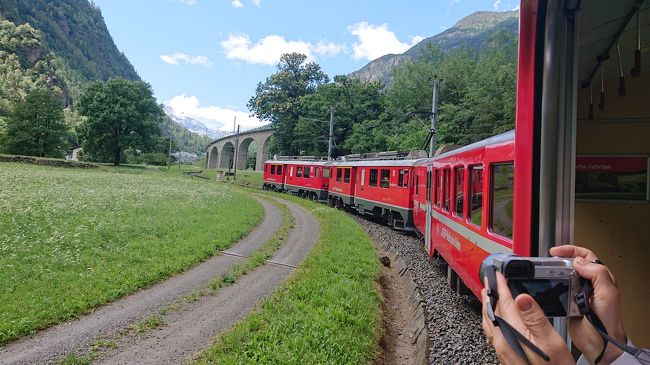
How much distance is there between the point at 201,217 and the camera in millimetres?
14688

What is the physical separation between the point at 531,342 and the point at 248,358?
13.5 feet

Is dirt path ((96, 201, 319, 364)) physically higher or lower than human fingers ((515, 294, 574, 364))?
lower

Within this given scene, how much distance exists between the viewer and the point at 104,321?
5.89 meters

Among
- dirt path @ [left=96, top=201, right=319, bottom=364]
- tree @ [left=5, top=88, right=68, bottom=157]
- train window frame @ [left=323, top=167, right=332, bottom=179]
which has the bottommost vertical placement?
dirt path @ [left=96, top=201, right=319, bottom=364]

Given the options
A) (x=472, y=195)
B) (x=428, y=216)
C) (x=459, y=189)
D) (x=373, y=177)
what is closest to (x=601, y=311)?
(x=472, y=195)

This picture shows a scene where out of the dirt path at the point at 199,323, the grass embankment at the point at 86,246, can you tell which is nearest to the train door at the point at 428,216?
the dirt path at the point at 199,323

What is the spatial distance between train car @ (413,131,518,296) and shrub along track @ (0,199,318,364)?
354cm

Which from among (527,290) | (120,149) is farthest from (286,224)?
(120,149)

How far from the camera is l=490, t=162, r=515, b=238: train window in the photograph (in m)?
4.30

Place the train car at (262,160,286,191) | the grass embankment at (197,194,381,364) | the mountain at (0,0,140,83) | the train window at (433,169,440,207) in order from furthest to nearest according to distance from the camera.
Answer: the mountain at (0,0,140,83), the train car at (262,160,286,191), the train window at (433,169,440,207), the grass embankment at (197,194,381,364)

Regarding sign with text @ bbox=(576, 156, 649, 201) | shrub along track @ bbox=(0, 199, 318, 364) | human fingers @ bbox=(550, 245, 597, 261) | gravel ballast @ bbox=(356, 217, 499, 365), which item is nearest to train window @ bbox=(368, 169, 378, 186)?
gravel ballast @ bbox=(356, 217, 499, 365)

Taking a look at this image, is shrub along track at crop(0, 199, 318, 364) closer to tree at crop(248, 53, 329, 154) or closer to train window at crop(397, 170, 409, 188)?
train window at crop(397, 170, 409, 188)

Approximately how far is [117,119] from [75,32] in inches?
5201

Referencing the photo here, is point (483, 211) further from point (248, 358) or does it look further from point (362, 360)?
point (248, 358)
